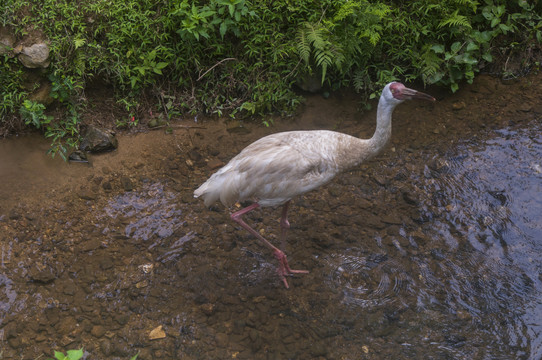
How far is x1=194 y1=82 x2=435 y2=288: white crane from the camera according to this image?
4.37 metres

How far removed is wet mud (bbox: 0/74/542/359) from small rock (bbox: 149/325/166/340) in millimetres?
12

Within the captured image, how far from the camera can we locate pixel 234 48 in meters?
6.26

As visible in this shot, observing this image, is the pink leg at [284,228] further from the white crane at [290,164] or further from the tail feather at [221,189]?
the tail feather at [221,189]

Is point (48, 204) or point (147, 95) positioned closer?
point (48, 204)

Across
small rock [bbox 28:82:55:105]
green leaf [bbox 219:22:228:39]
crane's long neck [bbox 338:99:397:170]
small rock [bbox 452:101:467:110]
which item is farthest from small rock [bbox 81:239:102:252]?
small rock [bbox 452:101:467:110]

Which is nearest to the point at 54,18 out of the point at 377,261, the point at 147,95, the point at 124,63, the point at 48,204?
the point at 124,63

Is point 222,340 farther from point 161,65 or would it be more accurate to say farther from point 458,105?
point 458,105

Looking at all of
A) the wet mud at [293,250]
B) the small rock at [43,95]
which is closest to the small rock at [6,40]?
the small rock at [43,95]

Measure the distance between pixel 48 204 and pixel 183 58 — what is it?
242 cm

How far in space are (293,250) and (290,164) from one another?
989 millimetres

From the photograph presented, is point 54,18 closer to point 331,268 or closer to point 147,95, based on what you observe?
point 147,95

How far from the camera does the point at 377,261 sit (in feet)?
15.0

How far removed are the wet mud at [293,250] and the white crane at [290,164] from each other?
0.52 metres

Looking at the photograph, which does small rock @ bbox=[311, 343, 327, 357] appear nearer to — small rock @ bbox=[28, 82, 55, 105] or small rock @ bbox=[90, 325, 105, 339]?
small rock @ bbox=[90, 325, 105, 339]
